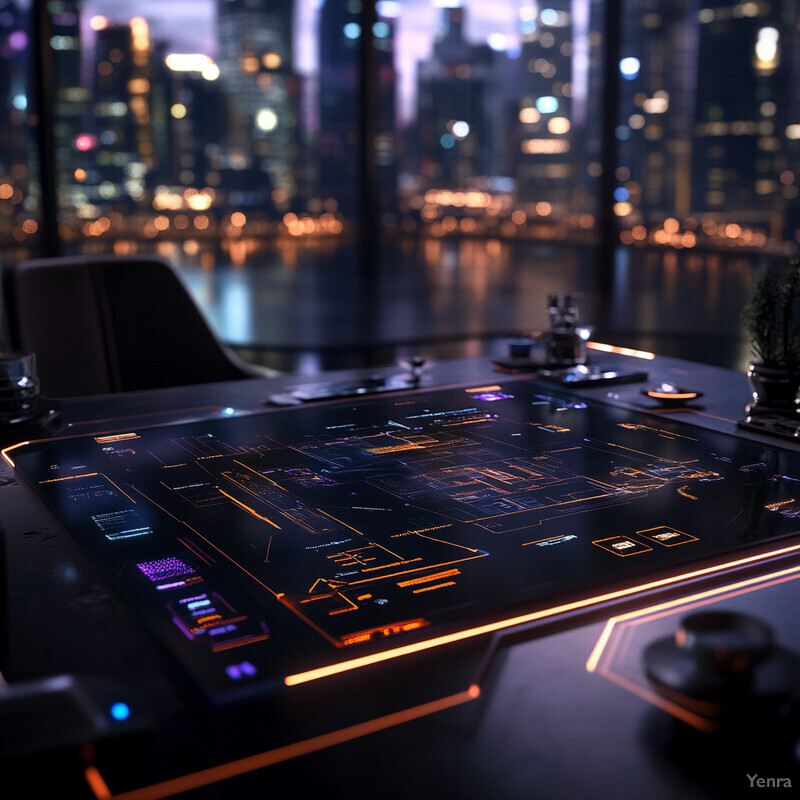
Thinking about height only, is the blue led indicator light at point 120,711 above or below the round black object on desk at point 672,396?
below

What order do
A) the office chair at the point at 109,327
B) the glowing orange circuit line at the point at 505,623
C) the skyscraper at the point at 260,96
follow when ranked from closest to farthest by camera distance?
1. the glowing orange circuit line at the point at 505,623
2. the office chair at the point at 109,327
3. the skyscraper at the point at 260,96

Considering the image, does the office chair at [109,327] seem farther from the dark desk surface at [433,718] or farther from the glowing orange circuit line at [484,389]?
the dark desk surface at [433,718]

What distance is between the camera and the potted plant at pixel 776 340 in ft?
6.43

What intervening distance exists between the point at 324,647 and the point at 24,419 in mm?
1225

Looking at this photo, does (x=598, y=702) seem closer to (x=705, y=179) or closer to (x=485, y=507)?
(x=485, y=507)

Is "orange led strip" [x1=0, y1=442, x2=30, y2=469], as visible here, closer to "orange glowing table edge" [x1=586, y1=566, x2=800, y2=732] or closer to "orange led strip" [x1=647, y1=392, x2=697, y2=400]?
"orange glowing table edge" [x1=586, y1=566, x2=800, y2=732]

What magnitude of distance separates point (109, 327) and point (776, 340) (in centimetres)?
204

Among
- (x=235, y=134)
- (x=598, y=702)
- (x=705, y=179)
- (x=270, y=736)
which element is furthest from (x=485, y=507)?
(x=705, y=179)

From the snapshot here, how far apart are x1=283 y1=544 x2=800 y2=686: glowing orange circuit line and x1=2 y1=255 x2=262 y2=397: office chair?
6.76ft

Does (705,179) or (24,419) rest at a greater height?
(705,179)

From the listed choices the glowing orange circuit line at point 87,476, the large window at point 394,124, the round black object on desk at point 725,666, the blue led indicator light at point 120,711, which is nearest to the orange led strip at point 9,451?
the glowing orange circuit line at point 87,476

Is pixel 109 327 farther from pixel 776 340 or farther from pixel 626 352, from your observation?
pixel 776 340

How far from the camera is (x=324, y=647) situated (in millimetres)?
998

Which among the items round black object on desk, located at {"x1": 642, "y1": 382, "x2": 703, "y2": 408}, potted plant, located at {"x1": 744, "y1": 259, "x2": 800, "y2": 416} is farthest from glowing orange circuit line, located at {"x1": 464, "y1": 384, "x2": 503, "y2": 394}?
potted plant, located at {"x1": 744, "y1": 259, "x2": 800, "y2": 416}
